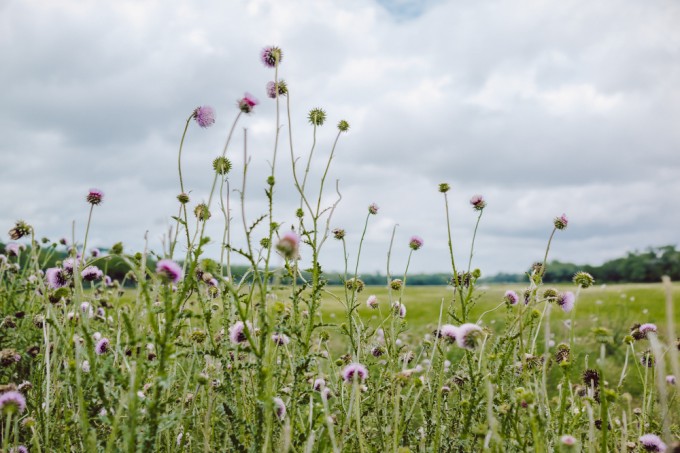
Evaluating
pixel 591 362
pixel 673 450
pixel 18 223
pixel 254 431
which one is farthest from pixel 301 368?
pixel 591 362

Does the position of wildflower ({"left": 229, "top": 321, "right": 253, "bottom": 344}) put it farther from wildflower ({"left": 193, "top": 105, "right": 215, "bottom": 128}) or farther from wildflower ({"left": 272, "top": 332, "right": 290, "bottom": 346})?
wildflower ({"left": 193, "top": 105, "right": 215, "bottom": 128})

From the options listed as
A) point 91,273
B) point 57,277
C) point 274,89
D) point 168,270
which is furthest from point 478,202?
point 57,277

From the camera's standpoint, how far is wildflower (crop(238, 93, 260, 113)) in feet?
7.65

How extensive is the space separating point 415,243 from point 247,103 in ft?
6.53

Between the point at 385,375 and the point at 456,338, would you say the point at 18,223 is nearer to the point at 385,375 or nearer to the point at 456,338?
the point at 385,375

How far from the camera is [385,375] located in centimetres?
296

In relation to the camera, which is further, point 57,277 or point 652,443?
point 57,277

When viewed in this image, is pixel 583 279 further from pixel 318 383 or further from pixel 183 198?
pixel 183 198

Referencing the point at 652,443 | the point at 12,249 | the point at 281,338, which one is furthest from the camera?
the point at 12,249

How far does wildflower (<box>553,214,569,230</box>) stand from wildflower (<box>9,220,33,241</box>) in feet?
11.2

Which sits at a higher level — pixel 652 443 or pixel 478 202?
pixel 478 202

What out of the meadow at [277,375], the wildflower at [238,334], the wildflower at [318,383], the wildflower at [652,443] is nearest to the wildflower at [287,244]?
the meadow at [277,375]

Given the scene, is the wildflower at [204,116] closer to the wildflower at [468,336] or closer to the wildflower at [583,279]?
the wildflower at [468,336]

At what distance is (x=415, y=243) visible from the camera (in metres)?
3.89
